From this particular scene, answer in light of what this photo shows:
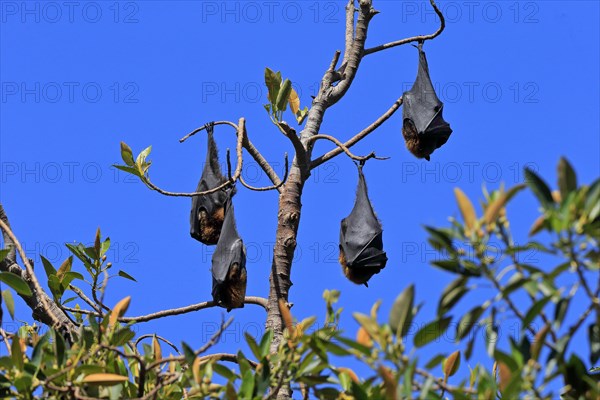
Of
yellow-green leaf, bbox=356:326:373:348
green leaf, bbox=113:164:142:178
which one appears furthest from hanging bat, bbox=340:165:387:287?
yellow-green leaf, bbox=356:326:373:348

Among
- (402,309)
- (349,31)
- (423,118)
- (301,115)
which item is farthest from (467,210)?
(423,118)

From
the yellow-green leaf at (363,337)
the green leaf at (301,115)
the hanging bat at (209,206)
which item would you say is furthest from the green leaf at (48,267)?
the yellow-green leaf at (363,337)

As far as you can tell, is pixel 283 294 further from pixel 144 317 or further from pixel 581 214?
pixel 581 214

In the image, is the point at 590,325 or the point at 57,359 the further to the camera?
the point at 57,359

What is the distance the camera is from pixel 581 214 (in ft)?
7.63

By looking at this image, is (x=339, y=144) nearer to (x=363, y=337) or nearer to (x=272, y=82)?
(x=272, y=82)

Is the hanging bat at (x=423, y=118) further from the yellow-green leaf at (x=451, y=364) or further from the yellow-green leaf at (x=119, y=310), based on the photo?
the yellow-green leaf at (x=119, y=310)

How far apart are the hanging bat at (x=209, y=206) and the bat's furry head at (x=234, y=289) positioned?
41.8 inches

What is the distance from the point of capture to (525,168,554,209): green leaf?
2.39 m

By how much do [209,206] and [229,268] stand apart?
1416 millimetres

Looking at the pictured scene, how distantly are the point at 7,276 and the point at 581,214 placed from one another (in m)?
2.14

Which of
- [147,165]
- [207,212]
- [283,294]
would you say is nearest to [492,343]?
[283,294]

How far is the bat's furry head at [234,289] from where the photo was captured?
578 cm

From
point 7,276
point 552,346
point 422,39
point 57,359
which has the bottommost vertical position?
point 552,346
